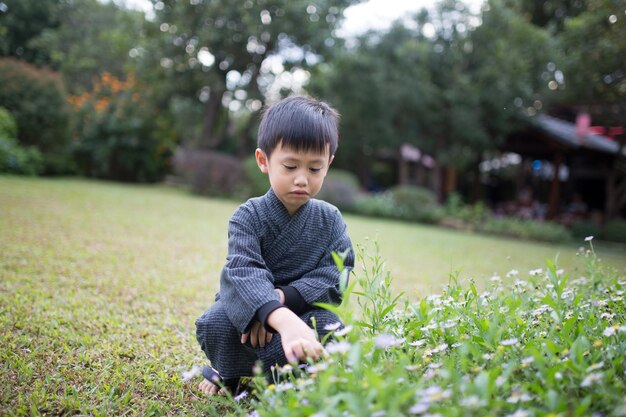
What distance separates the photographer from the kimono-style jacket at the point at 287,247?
1.82m

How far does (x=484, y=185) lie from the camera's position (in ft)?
65.8

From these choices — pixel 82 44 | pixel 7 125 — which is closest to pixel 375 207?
pixel 7 125

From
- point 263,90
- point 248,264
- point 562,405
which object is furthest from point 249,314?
point 263,90

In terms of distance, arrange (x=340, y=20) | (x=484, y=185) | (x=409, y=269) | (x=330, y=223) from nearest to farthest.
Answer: (x=330, y=223), (x=409, y=269), (x=340, y=20), (x=484, y=185)

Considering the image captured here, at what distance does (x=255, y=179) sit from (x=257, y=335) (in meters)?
12.4

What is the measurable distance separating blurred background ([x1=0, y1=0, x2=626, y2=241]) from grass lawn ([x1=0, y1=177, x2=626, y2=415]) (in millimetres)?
6183

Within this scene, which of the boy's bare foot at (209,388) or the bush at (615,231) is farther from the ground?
the bush at (615,231)

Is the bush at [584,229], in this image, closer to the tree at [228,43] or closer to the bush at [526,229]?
the bush at [526,229]

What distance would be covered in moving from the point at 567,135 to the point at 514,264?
1014cm

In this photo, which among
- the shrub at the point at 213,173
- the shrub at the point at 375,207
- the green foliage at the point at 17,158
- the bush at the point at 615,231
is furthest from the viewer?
the shrub at the point at 213,173

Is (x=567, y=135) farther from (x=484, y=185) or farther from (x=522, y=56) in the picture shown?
(x=484, y=185)

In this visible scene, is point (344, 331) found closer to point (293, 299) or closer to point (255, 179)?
point (293, 299)

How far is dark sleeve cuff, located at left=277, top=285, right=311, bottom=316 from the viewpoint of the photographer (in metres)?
1.82

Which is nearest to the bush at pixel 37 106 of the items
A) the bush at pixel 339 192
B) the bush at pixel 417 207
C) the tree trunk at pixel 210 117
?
the tree trunk at pixel 210 117
